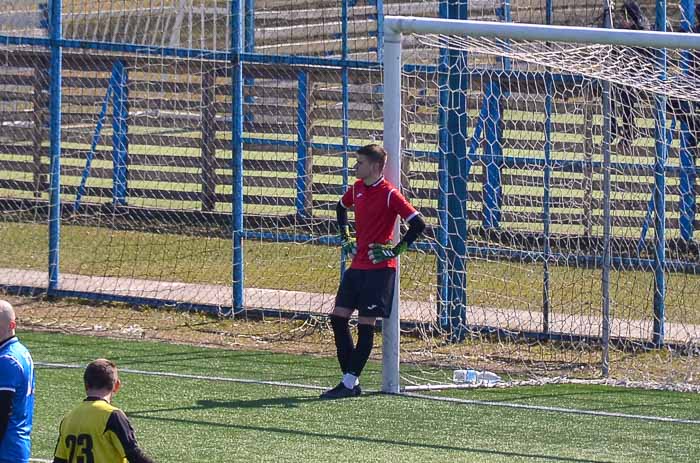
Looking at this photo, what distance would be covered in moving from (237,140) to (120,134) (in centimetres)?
255

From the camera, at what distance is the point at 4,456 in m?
5.89

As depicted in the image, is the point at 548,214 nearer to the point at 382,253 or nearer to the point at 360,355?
the point at 382,253

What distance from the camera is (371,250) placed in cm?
948

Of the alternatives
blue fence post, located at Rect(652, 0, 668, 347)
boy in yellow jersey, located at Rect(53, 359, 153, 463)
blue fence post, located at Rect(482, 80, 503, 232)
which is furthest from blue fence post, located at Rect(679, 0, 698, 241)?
boy in yellow jersey, located at Rect(53, 359, 153, 463)

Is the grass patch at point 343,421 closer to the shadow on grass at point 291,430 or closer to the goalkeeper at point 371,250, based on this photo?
the shadow on grass at point 291,430

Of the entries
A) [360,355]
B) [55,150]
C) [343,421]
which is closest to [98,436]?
[343,421]

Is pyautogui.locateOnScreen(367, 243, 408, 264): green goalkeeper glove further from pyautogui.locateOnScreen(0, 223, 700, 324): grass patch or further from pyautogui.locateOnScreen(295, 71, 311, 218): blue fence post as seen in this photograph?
pyautogui.locateOnScreen(295, 71, 311, 218): blue fence post

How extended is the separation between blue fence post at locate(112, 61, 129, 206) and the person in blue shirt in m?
8.50

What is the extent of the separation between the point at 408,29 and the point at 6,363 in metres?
4.56

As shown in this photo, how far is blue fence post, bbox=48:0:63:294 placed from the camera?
13.0 m

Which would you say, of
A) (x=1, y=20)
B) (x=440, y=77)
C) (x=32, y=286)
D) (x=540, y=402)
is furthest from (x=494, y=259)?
(x=1, y=20)

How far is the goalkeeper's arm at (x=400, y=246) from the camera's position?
938 centimetres

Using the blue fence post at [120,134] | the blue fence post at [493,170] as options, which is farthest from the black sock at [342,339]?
the blue fence post at [120,134]

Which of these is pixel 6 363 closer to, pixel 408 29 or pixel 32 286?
pixel 408 29
